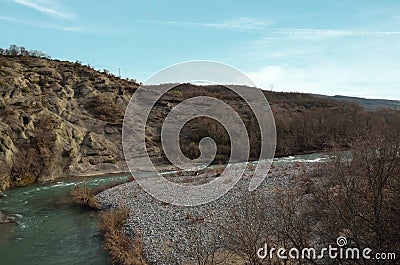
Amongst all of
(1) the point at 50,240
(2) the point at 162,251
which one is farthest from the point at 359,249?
(1) the point at 50,240

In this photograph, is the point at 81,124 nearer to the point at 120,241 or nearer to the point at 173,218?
the point at 173,218

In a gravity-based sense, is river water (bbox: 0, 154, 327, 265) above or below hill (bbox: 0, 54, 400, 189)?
below

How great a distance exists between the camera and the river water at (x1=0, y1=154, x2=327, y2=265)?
12281 mm

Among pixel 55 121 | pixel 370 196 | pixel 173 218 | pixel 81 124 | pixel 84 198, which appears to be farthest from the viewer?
pixel 81 124

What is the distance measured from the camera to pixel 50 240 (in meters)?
14.3

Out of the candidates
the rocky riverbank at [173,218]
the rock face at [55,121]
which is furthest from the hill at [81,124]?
the rocky riverbank at [173,218]

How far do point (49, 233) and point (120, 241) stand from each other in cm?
458

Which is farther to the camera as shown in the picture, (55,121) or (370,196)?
(55,121)

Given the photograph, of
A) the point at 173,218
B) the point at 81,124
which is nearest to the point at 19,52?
the point at 81,124

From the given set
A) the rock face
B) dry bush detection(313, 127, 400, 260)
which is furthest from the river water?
dry bush detection(313, 127, 400, 260)

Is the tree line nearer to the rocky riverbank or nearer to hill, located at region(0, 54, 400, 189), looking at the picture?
hill, located at region(0, 54, 400, 189)

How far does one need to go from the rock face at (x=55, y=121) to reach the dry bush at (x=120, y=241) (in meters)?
14.8

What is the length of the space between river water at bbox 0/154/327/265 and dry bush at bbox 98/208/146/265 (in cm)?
38

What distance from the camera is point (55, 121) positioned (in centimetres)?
3300
